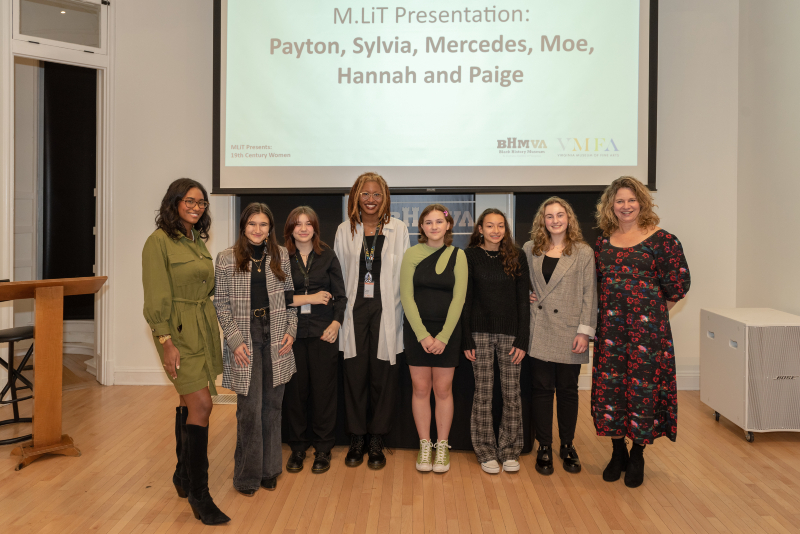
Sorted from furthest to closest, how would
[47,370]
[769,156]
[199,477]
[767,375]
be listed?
[769,156] → [767,375] → [47,370] → [199,477]

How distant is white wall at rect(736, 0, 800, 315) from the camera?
3.77 m

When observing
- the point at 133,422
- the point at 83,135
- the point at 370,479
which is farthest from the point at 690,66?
the point at 83,135

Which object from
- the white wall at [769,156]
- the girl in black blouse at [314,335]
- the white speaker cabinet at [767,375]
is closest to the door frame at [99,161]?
the girl in black blouse at [314,335]

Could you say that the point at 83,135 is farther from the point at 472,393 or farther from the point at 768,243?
the point at 768,243

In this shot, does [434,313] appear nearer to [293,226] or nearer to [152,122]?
[293,226]

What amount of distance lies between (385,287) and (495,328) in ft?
2.09

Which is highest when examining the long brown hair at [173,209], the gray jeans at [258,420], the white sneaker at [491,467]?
the long brown hair at [173,209]

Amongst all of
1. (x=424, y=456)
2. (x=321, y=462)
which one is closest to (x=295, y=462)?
(x=321, y=462)

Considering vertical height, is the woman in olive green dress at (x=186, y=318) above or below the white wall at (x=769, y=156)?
below

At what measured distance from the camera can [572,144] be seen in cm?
421

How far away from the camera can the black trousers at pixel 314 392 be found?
2824 mm

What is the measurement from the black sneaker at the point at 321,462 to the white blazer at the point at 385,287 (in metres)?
0.56

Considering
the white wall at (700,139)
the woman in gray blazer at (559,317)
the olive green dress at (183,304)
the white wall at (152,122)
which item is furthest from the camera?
the white wall at (152,122)

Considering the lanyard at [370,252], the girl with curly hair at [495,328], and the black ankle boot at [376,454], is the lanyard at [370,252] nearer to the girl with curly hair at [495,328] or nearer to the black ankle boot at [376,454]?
the girl with curly hair at [495,328]
